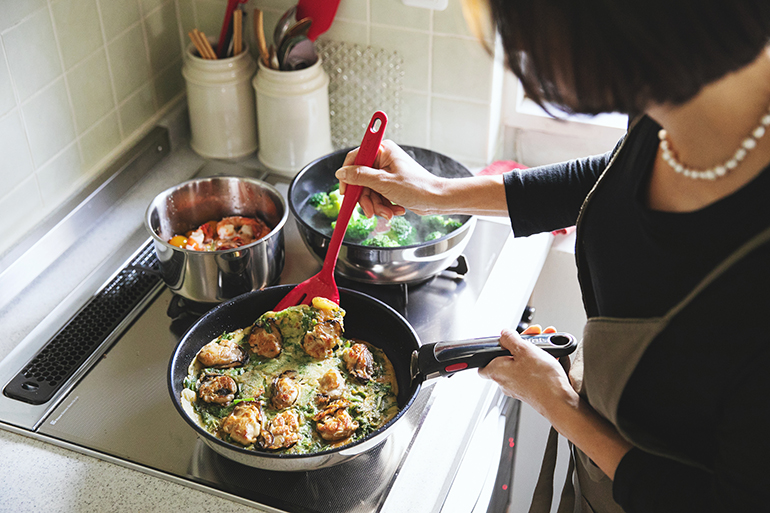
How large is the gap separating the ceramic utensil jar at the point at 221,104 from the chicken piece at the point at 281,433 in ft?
2.74

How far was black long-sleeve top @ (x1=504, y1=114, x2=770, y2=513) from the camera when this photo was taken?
0.63m

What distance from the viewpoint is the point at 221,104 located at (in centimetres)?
158

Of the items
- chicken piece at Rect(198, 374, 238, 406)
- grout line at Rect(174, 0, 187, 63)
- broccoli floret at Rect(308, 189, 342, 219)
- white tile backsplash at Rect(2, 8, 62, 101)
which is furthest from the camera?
grout line at Rect(174, 0, 187, 63)

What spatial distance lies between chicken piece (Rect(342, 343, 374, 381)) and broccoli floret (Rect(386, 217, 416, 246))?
261mm

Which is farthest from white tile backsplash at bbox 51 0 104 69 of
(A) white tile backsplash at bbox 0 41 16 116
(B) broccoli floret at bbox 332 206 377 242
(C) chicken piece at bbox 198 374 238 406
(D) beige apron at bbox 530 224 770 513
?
(D) beige apron at bbox 530 224 770 513

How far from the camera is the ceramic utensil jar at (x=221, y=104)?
1.54m

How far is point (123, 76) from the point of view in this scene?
1.54 metres

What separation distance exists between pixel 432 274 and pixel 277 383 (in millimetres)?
376

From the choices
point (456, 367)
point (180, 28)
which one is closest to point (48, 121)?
point (180, 28)

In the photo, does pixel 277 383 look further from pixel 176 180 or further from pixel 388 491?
pixel 176 180

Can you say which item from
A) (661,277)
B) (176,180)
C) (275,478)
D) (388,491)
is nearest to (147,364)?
(275,478)

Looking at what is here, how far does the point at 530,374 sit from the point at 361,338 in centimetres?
38

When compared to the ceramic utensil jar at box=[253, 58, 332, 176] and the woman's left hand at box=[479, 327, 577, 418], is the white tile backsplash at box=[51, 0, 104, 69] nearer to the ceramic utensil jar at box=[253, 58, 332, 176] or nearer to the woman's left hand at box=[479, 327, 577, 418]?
the ceramic utensil jar at box=[253, 58, 332, 176]

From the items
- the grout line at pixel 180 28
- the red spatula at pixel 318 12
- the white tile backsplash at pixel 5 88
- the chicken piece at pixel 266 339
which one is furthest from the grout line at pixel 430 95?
the white tile backsplash at pixel 5 88
